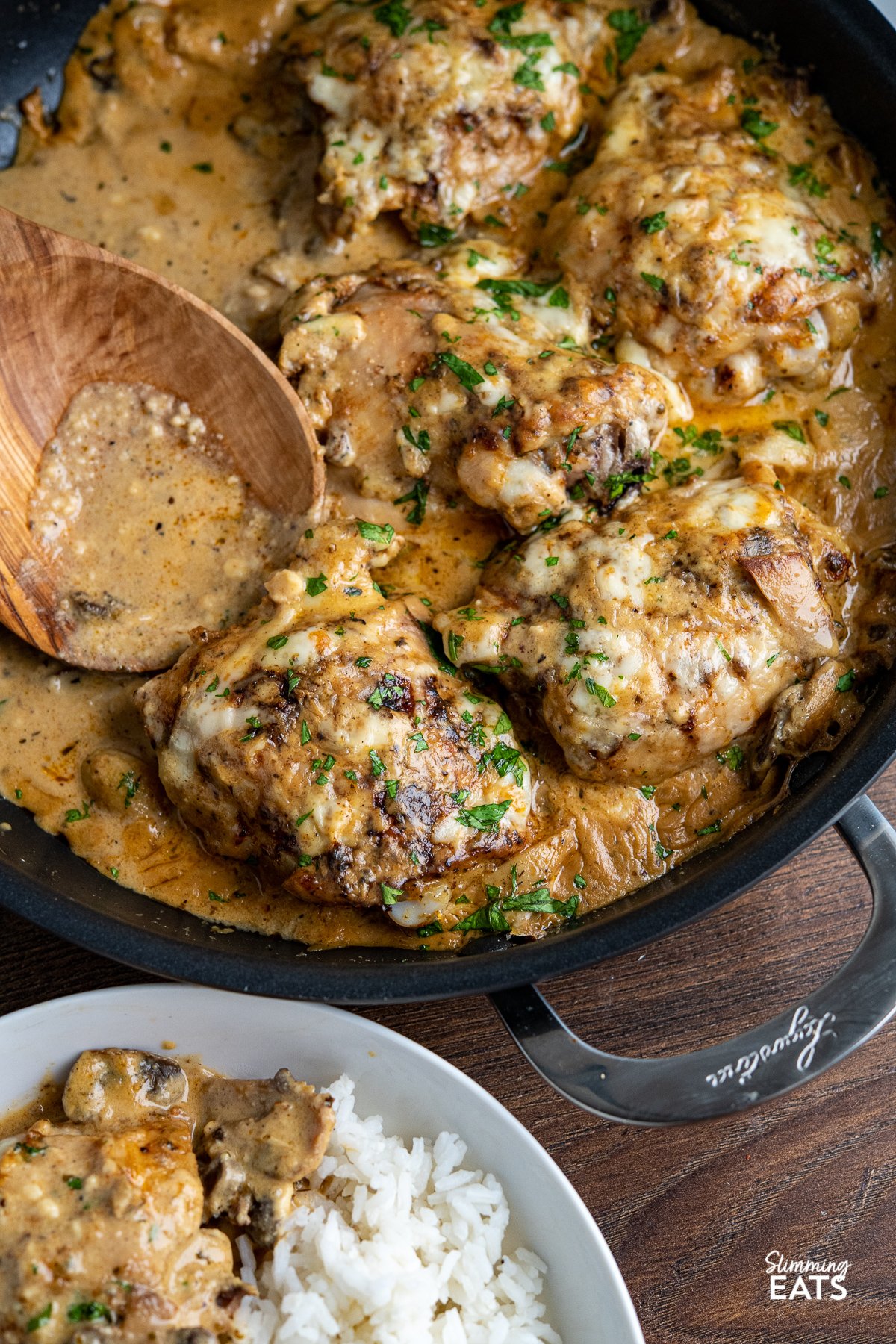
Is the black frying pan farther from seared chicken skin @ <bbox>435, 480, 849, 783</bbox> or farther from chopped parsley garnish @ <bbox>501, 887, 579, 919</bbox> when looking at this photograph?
seared chicken skin @ <bbox>435, 480, 849, 783</bbox>

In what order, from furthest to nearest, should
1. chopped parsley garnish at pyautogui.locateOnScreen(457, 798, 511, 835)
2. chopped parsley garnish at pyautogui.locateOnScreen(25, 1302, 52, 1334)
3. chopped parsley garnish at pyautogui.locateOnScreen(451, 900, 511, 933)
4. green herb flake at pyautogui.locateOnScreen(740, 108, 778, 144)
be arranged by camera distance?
green herb flake at pyautogui.locateOnScreen(740, 108, 778, 144) → chopped parsley garnish at pyautogui.locateOnScreen(451, 900, 511, 933) → chopped parsley garnish at pyautogui.locateOnScreen(457, 798, 511, 835) → chopped parsley garnish at pyautogui.locateOnScreen(25, 1302, 52, 1334)

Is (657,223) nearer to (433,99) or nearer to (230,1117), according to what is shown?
(433,99)

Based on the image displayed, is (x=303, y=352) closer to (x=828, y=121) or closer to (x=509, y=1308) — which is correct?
(x=828, y=121)

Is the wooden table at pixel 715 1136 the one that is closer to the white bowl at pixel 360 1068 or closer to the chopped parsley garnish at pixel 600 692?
the white bowl at pixel 360 1068

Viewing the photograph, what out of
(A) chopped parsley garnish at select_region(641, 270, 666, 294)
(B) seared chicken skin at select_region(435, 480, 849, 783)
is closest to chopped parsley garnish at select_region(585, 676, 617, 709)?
(B) seared chicken skin at select_region(435, 480, 849, 783)

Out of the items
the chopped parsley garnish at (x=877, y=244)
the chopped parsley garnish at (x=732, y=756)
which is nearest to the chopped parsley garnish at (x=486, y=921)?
the chopped parsley garnish at (x=732, y=756)

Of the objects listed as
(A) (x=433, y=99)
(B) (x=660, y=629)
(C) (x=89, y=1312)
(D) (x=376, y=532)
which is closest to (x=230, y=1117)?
(C) (x=89, y=1312)

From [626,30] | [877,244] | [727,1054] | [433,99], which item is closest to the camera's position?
[727,1054]
